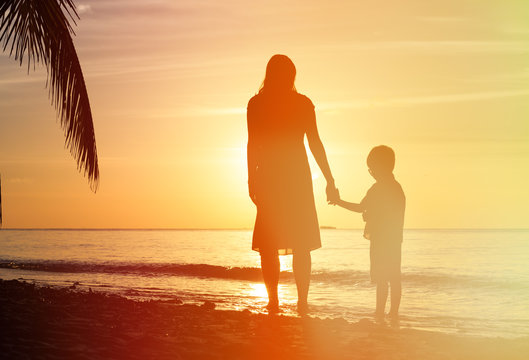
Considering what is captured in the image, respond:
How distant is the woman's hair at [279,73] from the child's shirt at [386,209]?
1.87 m

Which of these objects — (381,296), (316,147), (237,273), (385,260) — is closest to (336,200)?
(316,147)

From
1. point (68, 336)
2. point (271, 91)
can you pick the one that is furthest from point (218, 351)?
point (271, 91)

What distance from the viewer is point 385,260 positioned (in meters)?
7.25

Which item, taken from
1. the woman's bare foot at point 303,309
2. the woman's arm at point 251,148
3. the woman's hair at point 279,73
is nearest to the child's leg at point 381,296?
the woman's bare foot at point 303,309

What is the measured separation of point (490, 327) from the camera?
9828 mm

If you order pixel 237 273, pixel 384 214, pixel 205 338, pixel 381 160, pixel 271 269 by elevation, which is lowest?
pixel 237 273

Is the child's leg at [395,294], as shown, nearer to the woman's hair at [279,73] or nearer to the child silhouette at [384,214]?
the child silhouette at [384,214]

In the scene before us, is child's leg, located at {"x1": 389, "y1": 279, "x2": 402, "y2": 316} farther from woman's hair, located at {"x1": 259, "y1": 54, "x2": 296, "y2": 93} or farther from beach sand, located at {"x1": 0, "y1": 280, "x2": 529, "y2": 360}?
woman's hair, located at {"x1": 259, "y1": 54, "x2": 296, "y2": 93}

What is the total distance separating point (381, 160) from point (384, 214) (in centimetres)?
64

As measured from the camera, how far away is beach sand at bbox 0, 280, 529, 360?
4465mm

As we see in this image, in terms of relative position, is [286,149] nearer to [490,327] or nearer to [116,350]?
[116,350]

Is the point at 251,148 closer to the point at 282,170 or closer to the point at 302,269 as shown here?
the point at 282,170

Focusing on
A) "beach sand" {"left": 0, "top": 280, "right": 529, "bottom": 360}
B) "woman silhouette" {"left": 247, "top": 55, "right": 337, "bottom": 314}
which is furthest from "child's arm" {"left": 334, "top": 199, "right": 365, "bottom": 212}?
"beach sand" {"left": 0, "top": 280, "right": 529, "bottom": 360}

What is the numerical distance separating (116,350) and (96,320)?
1.40 meters
